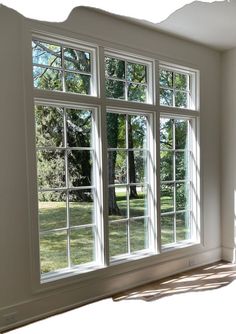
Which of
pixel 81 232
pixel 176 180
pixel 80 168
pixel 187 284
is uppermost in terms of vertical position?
pixel 80 168

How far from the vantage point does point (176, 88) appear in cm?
434

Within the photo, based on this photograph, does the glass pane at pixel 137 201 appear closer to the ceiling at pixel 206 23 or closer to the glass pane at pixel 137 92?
the glass pane at pixel 137 92

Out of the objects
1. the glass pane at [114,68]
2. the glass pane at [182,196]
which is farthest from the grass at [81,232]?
the glass pane at [114,68]

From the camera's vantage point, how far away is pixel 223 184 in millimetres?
4816

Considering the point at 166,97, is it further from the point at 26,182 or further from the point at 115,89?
the point at 26,182

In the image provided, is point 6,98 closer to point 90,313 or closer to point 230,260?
point 90,313

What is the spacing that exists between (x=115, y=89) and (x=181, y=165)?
151 cm

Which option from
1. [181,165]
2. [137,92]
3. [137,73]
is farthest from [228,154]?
[137,73]

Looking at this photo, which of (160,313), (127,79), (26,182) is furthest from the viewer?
(127,79)

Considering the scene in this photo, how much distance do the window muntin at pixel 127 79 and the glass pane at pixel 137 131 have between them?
0.76 feet

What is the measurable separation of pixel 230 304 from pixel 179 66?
9.73 ft

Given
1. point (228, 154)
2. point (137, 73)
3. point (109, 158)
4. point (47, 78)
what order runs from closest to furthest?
1. point (47, 78)
2. point (109, 158)
3. point (137, 73)
4. point (228, 154)

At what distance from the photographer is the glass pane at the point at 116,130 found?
370 cm

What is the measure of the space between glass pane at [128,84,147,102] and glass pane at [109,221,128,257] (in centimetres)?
154
